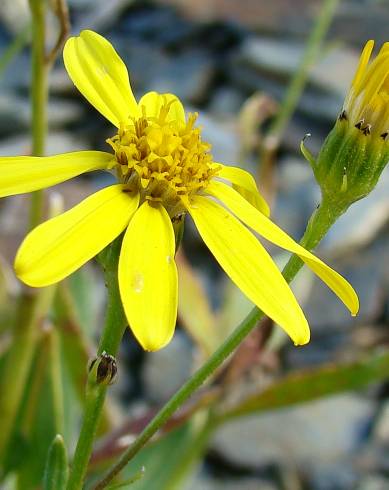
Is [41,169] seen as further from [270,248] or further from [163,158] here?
[270,248]

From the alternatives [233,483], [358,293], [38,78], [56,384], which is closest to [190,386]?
[38,78]

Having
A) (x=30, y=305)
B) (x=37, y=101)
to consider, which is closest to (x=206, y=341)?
(x=30, y=305)

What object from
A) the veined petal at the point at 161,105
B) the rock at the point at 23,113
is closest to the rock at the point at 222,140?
the rock at the point at 23,113

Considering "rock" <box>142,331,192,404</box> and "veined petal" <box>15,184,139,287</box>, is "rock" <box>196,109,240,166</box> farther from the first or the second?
"veined petal" <box>15,184,139,287</box>

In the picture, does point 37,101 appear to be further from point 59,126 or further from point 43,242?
point 59,126

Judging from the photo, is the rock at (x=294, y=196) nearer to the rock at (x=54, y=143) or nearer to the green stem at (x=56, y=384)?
the rock at (x=54, y=143)
